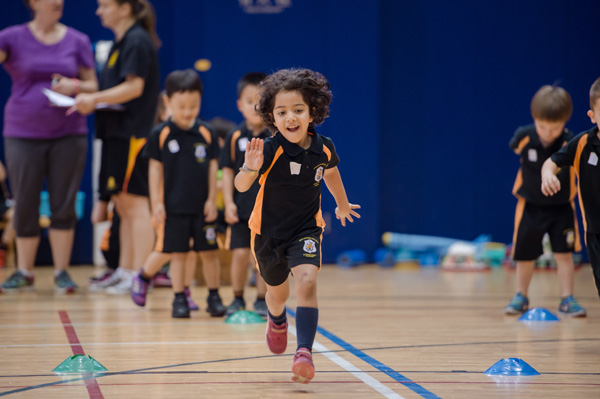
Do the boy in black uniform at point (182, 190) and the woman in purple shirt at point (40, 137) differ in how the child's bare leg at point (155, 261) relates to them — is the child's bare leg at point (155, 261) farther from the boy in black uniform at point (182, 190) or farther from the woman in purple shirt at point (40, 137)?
the woman in purple shirt at point (40, 137)

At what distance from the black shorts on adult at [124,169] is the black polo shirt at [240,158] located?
106cm

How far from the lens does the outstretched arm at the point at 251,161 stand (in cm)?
313

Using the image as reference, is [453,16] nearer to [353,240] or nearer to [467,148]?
[467,148]

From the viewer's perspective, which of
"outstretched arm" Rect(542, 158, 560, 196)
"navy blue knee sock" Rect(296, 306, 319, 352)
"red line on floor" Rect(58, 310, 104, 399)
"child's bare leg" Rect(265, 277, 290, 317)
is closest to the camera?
"red line on floor" Rect(58, 310, 104, 399)

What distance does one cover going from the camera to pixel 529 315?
474cm

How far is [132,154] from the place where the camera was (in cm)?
593

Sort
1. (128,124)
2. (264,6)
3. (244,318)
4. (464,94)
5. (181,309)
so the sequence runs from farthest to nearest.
A: (464,94) → (264,6) → (128,124) → (181,309) → (244,318)

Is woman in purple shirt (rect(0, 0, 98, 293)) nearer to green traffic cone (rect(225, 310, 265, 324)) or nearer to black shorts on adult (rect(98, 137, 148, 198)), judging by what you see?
black shorts on adult (rect(98, 137, 148, 198))

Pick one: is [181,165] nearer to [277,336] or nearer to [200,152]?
[200,152]

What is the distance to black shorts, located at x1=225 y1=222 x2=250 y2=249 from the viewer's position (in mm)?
4930

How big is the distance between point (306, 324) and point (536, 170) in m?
2.45

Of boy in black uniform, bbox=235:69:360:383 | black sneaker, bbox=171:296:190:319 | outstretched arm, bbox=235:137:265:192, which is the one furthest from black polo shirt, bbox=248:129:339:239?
black sneaker, bbox=171:296:190:319

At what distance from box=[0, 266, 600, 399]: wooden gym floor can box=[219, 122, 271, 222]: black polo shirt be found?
0.70 meters

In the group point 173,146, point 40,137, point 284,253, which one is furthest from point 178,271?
point 40,137
